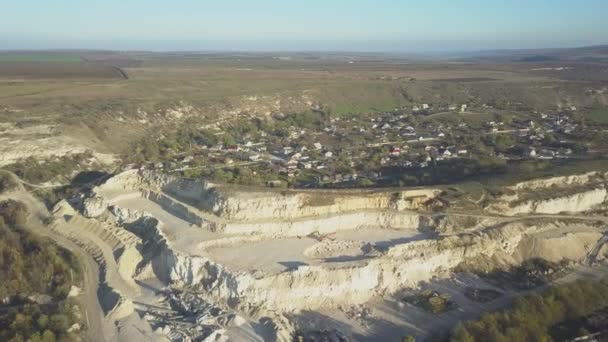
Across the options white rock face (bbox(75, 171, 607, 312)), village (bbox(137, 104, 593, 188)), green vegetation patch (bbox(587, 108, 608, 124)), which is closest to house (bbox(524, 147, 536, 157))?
village (bbox(137, 104, 593, 188))

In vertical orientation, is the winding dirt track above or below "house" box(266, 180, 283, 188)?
below

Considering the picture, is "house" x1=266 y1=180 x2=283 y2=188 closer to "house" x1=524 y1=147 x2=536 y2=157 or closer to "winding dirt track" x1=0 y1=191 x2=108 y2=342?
"winding dirt track" x1=0 y1=191 x2=108 y2=342

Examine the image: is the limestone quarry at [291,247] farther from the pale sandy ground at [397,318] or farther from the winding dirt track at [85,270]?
the winding dirt track at [85,270]

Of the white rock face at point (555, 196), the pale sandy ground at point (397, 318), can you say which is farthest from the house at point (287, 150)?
the pale sandy ground at point (397, 318)

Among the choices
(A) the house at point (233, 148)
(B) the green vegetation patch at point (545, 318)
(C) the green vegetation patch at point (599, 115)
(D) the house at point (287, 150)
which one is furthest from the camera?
(C) the green vegetation patch at point (599, 115)

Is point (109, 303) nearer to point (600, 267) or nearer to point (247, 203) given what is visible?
point (247, 203)

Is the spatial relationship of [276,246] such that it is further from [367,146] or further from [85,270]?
[367,146]

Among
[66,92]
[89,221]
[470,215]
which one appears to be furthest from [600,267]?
[66,92]
